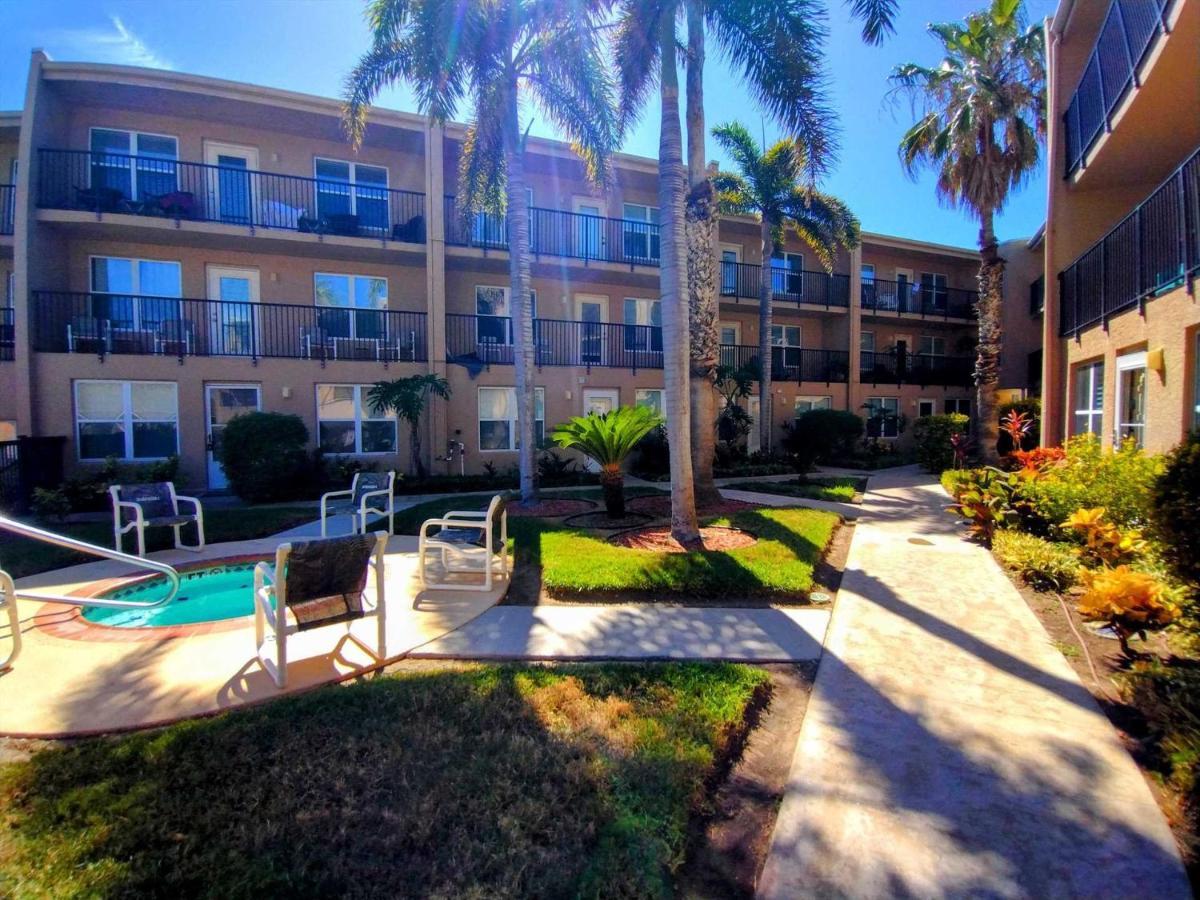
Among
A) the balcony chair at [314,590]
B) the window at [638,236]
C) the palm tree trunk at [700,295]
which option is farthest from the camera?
the window at [638,236]

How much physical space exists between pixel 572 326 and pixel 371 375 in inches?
→ 237

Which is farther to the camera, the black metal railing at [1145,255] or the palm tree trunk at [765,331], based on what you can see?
the palm tree trunk at [765,331]

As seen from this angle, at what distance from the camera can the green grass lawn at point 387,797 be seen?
230 cm

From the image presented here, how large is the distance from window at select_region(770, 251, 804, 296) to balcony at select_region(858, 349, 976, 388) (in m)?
4.18

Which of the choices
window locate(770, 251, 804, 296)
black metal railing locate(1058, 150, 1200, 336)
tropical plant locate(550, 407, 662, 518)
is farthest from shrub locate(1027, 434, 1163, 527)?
window locate(770, 251, 804, 296)

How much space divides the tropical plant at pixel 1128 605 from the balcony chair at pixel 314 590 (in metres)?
5.25

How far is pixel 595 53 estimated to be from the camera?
10.7 meters

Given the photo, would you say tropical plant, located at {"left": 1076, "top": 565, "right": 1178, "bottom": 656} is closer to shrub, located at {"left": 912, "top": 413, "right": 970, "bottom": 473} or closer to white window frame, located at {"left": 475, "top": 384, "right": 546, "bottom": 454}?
white window frame, located at {"left": 475, "top": 384, "right": 546, "bottom": 454}

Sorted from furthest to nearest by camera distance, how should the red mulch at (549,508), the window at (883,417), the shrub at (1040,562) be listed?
1. the window at (883,417)
2. the red mulch at (549,508)
3. the shrub at (1040,562)

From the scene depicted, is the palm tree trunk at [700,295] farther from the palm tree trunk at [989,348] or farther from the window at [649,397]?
the palm tree trunk at [989,348]

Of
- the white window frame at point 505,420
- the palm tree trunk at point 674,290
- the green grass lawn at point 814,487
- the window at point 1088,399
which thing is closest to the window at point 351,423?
the white window frame at point 505,420

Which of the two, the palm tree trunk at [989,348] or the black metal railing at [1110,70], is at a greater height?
the black metal railing at [1110,70]

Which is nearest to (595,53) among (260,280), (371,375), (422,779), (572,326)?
(572,326)

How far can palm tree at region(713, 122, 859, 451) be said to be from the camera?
1806 centimetres
